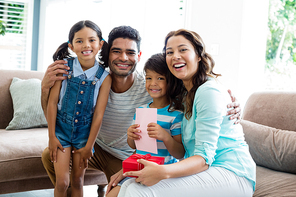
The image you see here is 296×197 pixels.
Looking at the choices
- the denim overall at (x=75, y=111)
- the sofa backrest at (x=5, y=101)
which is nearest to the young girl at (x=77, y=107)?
the denim overall at (x=75, y=111)

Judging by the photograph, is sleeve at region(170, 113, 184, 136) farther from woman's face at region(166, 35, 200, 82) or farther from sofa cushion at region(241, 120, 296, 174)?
sofa cushion at region(241, 120, 296, 174)

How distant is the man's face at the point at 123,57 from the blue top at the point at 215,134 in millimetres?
524

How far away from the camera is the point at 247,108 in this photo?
220 centimetres

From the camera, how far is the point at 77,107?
1558 millimetres

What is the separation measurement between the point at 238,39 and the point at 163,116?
2589mm

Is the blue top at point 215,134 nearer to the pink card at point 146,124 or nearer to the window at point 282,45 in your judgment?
the pink card at point 146,124

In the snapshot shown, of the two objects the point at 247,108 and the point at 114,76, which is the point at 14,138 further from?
the point at 247,108

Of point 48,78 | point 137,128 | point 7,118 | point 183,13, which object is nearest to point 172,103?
point 137,128

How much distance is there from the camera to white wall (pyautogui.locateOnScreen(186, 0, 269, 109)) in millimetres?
3680

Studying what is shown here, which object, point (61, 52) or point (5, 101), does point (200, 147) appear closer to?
point (61, 52)

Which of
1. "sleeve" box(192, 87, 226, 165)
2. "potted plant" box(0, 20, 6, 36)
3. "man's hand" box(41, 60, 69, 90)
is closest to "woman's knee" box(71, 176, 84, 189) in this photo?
"man's hand" box(41, 60, 69, 90)

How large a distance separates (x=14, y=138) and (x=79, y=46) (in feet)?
3.11

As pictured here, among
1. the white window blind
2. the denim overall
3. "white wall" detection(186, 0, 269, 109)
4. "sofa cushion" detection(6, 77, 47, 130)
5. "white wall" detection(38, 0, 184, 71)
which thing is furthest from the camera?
the white window blind

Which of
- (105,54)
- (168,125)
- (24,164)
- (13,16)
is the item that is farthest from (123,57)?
(13,16)
